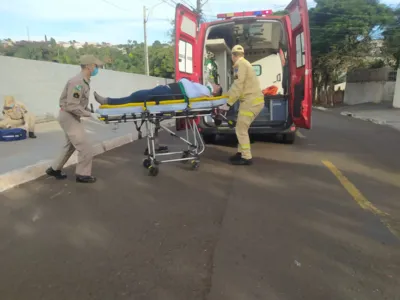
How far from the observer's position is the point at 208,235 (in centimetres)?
366

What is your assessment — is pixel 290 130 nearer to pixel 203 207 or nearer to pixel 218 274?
pixel 203 207

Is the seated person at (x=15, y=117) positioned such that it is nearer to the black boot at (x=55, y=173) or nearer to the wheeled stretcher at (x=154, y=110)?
the black boot at (x=55, y=173)

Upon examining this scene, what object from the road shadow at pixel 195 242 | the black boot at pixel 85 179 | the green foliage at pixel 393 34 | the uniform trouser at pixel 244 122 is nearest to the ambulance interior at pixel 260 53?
the uniform trouser at pixel 244 122

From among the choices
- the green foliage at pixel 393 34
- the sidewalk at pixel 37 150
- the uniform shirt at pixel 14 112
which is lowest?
the sidewalk at pixel 37 150

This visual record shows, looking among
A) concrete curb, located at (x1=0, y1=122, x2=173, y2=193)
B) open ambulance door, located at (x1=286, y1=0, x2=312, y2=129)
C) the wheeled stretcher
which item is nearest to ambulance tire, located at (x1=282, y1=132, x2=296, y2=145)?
open ambulance door, located at (x1=286, y1=0, x2=312, y2=129)

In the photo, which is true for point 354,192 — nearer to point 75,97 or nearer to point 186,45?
point 75,97

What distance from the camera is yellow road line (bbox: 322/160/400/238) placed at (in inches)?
155

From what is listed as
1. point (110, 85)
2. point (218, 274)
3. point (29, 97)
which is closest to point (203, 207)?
point (218, 274)

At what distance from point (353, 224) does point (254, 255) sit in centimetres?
122

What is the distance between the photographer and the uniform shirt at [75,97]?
545 cm

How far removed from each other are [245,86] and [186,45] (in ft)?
8.14

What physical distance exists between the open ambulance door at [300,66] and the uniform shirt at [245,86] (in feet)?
4.63

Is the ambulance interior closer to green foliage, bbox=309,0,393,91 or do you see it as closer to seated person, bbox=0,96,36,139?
Result: seated person, bbox=0,96,36,139

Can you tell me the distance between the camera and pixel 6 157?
7.04 m
